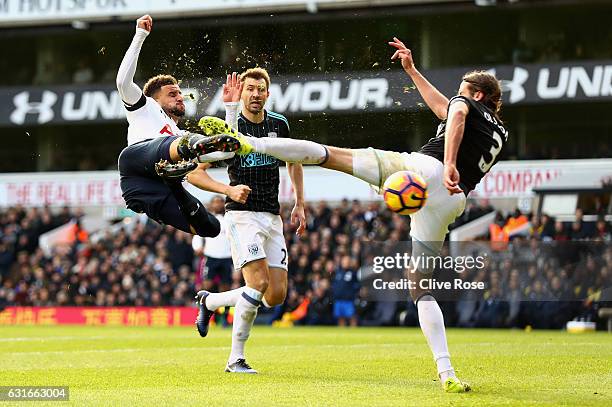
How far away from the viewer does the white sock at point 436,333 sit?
8.56 meters

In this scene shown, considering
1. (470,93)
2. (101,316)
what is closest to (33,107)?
(101,316)

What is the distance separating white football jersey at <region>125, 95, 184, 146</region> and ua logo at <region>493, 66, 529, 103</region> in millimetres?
18497

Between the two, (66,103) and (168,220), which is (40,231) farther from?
(168,220)

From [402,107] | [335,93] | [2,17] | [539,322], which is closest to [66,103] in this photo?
[2,17]

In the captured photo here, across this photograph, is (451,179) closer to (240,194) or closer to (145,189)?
(240,194)

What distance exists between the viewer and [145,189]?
33.4 feet

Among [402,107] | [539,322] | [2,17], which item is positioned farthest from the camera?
[2,17]

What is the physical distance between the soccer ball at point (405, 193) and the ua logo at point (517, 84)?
20.1 m

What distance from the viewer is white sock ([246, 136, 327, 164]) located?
340 inches

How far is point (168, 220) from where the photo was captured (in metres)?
10.3

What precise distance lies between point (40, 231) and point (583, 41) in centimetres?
1530

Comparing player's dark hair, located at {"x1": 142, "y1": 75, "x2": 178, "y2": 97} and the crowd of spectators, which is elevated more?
player's dark hair, located at {"x1": 142, "y1": 75, "x2": 178, "y2": 97}

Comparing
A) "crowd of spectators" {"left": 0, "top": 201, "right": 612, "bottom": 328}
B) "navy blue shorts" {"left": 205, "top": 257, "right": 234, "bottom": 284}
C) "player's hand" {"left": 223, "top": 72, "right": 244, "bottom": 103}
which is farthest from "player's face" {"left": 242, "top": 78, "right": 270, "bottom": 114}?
"navy blue shorts" {"left": 205, "top": 257, "right": 234, "bottom": 284}

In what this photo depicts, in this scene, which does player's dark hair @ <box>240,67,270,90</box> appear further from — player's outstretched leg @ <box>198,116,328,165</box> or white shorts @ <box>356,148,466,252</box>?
white shorts @ <box>356,148,466,252</box>
